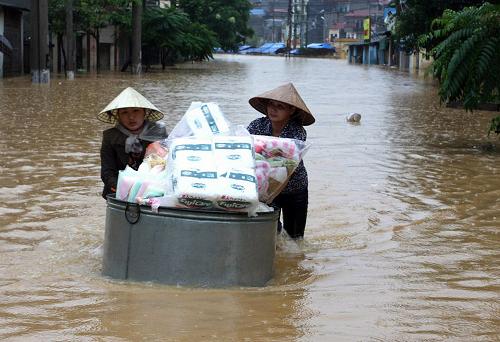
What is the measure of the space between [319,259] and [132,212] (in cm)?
184

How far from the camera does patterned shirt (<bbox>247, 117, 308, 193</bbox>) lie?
6.32 metres

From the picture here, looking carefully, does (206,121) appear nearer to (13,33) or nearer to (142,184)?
(142,184)

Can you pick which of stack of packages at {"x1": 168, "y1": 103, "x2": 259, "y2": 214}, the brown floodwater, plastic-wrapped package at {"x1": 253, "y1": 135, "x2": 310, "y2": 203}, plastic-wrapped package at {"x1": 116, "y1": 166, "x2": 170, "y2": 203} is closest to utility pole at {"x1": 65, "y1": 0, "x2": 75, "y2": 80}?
the brown floodwater

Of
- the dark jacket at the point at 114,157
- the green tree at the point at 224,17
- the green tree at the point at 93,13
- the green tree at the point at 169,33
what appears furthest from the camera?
the green tree at the point at 224,17

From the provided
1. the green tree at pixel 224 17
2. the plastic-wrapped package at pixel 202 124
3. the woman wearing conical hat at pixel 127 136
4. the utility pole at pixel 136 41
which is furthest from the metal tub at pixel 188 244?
the green tree at pixel 224 17

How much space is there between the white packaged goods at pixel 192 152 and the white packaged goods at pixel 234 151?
4 cm

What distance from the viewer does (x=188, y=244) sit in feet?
16.6

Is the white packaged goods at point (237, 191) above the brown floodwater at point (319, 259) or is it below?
above

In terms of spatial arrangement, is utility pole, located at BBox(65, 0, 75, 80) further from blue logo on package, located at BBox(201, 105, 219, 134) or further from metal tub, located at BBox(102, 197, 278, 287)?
metal tub, located at BBox(102, 197, 278, 287)

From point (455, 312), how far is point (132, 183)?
6.54ft

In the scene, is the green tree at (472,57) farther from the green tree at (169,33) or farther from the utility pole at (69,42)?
the green tree at (169,33)

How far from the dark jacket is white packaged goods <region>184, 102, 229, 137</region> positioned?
2.32 feet

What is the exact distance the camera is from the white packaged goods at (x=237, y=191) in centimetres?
493

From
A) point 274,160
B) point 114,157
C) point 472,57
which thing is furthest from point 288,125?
point 472,57
